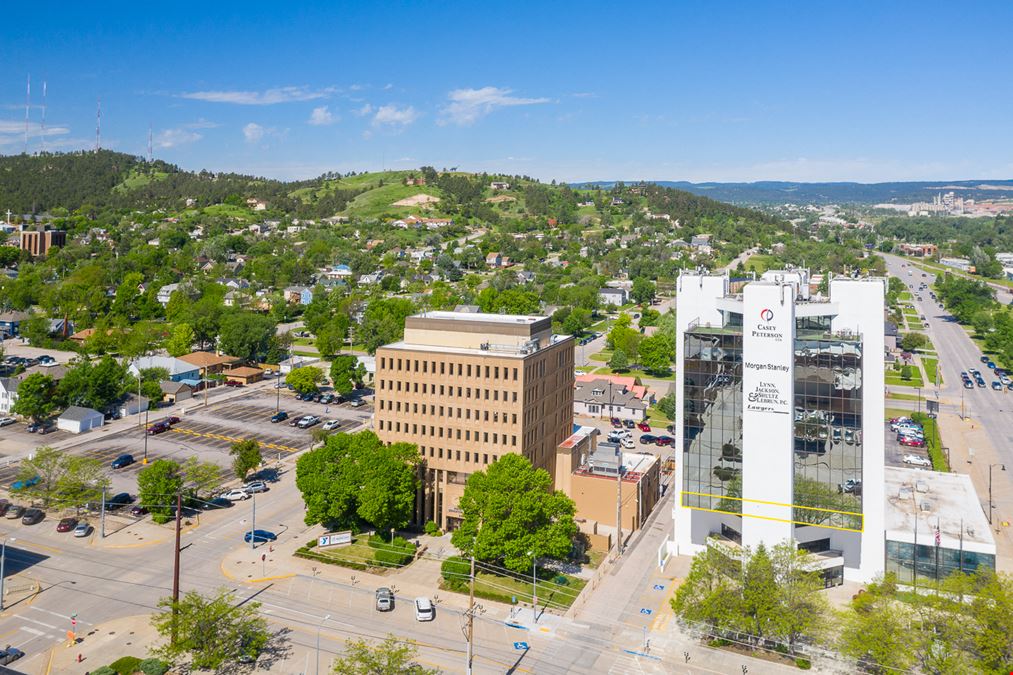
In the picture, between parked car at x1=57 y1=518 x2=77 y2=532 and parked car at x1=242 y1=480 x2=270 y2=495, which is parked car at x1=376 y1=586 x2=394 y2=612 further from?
parked car at x1=57 y1=518 x2=77 y2=532

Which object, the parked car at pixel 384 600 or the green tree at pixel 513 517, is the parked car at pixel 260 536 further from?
the green tree at pixel 513 517

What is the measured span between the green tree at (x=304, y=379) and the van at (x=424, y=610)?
63626 millimetres

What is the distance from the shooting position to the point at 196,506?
67.8 m

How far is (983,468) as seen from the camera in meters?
82.3

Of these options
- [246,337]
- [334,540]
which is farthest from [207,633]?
[246,337]

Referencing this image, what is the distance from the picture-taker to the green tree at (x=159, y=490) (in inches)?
2514

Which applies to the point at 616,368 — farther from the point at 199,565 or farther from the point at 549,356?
the point at 199,565

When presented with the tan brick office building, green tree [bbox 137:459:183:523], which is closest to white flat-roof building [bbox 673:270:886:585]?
the tan brick office building

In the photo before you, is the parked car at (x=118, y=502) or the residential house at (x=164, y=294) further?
the residential house at (x=164, y=294)

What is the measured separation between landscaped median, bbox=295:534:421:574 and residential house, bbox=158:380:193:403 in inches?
2190

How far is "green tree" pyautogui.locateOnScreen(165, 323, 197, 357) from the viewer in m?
129

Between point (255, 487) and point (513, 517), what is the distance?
31239 mm

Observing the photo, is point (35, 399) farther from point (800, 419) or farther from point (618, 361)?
point (800, 419)

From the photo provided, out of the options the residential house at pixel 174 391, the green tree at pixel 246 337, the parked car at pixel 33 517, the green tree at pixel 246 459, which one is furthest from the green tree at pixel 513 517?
the green tree at pixel 246 337
